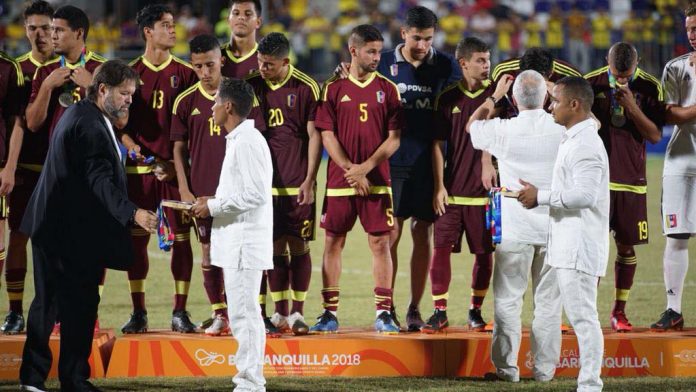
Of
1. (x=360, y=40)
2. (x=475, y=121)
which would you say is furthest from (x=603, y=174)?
(x=360, y=40)

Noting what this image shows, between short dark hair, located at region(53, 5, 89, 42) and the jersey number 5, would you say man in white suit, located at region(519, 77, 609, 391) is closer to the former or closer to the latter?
the jersey number 5

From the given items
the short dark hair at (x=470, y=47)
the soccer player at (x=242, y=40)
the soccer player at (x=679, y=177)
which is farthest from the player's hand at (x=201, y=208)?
the soccer player at (x=679, y=177)

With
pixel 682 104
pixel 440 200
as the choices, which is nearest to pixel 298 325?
pixel 440 200

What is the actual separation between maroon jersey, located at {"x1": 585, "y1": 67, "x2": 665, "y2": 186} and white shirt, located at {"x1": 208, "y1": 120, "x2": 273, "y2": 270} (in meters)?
2.87

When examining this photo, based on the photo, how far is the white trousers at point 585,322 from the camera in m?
6.41

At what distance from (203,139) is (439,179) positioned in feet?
5.75

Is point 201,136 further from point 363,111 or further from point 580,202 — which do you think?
point 580,202

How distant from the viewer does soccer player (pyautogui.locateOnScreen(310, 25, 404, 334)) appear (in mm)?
7832

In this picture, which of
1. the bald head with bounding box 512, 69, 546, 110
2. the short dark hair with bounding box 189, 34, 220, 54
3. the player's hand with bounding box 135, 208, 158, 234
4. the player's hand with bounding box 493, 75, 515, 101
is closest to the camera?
the player's hand with bounding box 135, 208, 158, 234

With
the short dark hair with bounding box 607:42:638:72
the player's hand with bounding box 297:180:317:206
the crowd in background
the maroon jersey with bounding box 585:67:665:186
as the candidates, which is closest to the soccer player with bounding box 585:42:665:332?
the maroon jersey with bounding box 585:67:665:186

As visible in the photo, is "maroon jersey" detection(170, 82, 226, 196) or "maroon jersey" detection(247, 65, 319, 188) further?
"maroon jersey" detection(247, 65, 319, 188)

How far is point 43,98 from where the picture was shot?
7754mm

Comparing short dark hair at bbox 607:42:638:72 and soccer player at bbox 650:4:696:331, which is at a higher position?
short dark hair at bbox 607:42:638:72

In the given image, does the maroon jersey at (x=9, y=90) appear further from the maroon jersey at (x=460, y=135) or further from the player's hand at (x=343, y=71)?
the maroon jersey at (x=460, y=135)
